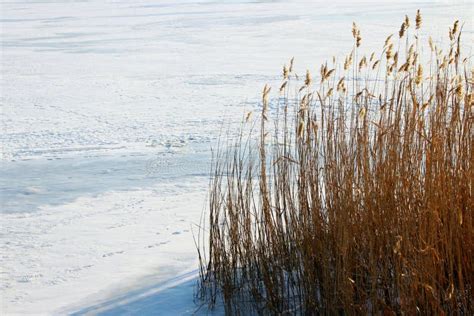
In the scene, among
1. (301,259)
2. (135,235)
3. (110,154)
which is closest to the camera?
(301,259)

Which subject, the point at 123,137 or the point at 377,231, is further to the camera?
the point at 123,137

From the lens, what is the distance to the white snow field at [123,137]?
3.76 m

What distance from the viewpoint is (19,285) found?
3.68 meters

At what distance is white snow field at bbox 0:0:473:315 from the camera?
12.3 feet

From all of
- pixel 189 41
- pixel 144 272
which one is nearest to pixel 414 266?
pixel 144 272

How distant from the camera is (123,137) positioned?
6.95 metres

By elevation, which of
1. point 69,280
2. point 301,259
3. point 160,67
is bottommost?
point 69,280

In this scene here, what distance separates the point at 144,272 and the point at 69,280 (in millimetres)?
371

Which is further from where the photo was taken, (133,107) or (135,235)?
(133,107)

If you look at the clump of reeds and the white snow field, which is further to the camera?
the white snow field

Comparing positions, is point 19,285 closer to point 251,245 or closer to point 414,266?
point 251,245

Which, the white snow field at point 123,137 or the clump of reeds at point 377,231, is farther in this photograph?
the white snow field at point 123,137

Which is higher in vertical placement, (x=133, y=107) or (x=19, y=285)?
(x=133, y=107)

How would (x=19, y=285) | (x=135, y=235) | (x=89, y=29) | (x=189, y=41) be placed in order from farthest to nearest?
(x=89, y=29), (x=189, y=41), (x=135, y=235), (x=19, y=285)
